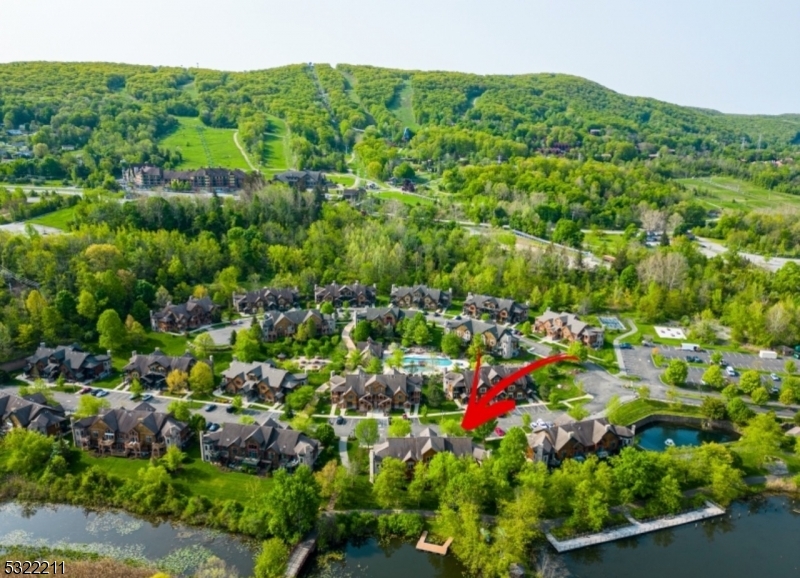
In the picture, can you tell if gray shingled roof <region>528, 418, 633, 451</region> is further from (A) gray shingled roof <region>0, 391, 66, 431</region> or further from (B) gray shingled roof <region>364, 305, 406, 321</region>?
(A) gray shingled roof <region>0, 391, 66, 431</region>

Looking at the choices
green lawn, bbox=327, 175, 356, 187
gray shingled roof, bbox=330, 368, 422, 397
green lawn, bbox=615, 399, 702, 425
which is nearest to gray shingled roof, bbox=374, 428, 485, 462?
gray shingled roof, bbox=330, 368, 422, 397

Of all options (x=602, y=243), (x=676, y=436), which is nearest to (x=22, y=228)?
(x=676, y=436)

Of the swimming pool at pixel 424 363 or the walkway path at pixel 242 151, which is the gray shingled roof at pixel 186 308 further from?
the walkway path at pixel 242 151

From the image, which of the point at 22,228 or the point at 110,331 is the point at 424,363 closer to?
the point at 110,331

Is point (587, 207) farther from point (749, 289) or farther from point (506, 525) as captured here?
point (506, 525)

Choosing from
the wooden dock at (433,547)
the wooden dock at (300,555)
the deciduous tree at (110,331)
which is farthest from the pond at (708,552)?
the deciduous tree at (110,331)

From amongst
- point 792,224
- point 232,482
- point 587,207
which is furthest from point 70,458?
point 792,224
